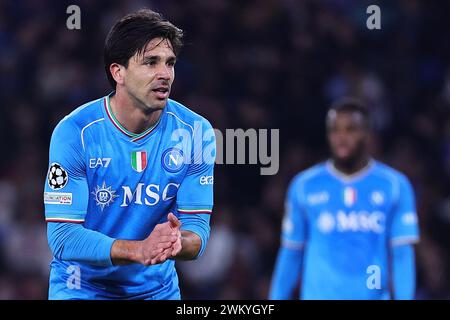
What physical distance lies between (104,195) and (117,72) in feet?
1.90

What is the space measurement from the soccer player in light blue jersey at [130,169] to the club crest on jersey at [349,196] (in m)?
2.46

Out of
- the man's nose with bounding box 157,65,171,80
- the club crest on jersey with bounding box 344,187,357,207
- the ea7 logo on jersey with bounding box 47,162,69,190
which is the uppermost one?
the man's nose with bounding box 157,65,171,80

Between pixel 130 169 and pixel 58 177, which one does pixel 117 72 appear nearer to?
pixel 130 169

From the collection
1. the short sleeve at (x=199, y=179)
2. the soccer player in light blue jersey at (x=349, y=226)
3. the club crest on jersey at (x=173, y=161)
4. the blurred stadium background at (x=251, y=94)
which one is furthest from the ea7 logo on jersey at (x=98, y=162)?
the blurred stadium background at (x=251, y=94)

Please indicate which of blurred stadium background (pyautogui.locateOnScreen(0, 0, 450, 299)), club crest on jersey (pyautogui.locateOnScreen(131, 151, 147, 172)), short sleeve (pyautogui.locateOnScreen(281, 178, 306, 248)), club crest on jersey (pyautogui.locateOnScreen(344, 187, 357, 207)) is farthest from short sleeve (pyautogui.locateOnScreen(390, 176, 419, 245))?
club crest on jersey (pyautogui.locateOnScreen(131, 151, 147, 172))

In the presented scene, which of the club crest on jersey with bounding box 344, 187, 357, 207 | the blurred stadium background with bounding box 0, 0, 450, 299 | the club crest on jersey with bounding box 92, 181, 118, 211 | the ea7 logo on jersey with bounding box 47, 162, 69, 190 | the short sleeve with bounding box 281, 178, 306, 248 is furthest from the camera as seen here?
the blurred stadium background with bounding box 0, 0, 450, 299

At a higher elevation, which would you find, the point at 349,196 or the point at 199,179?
the point at 349,196

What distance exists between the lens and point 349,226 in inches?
Answer: 286

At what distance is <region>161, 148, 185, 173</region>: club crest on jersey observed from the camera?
496cm

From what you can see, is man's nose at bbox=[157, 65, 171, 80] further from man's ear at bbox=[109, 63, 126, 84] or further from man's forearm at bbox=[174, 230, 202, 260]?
man's forearm at bbox=[174, 230, 202, 260]

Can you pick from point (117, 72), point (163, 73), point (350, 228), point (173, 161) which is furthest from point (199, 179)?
point (350, 228)

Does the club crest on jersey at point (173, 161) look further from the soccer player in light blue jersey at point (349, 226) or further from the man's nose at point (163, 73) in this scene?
the soccer player in light blue jersey at point (349, 226)
